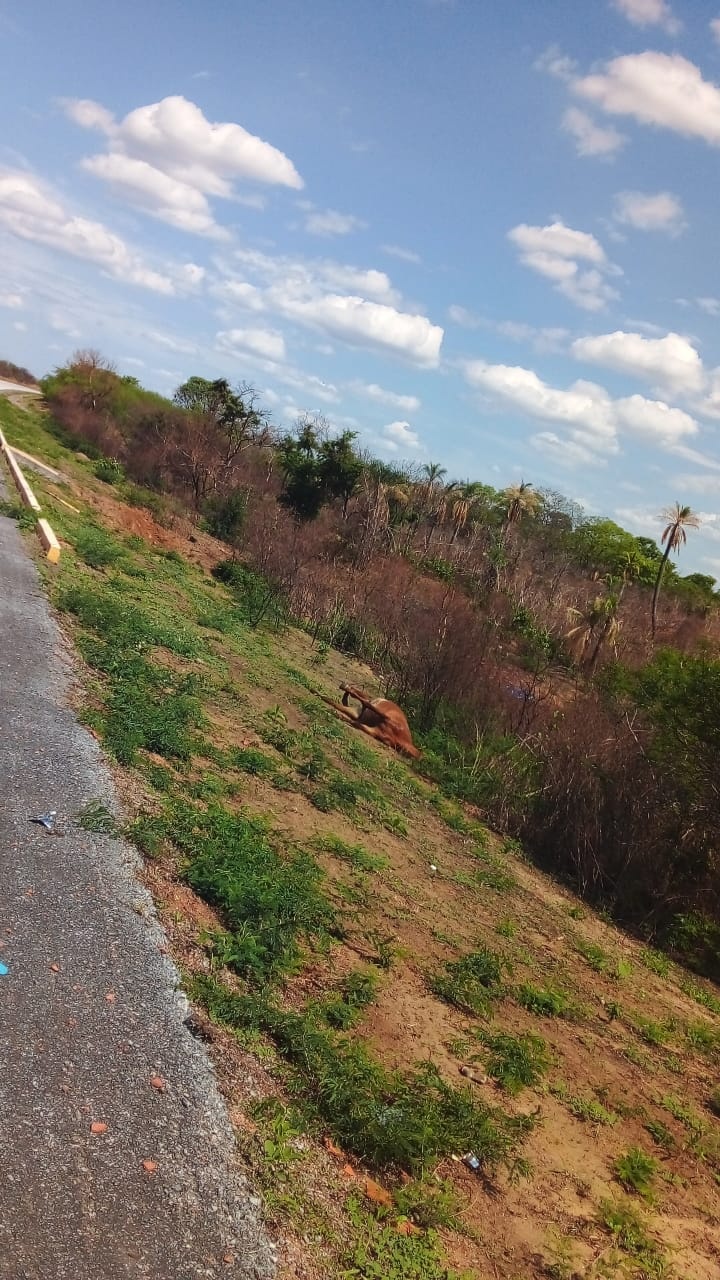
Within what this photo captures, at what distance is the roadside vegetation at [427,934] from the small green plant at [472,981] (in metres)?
0.03

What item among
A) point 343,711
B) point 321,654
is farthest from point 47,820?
point 321,654

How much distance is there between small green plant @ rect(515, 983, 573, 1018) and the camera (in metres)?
6.24

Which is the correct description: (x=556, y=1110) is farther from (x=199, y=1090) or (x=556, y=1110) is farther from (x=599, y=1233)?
(x=199, y=1090)

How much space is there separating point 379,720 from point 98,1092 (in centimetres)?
1154

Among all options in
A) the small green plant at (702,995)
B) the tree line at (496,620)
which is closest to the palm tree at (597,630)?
the tree line at (496,620)

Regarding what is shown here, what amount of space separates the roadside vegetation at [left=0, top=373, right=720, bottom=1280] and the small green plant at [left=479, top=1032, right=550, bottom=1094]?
0.02 m

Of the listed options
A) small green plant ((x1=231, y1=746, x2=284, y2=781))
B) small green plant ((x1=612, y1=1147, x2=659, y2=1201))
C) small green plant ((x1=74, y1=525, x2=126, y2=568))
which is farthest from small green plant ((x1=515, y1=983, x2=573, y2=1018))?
small green plant ((x1=74, y1=525, x2=126, y2=568))

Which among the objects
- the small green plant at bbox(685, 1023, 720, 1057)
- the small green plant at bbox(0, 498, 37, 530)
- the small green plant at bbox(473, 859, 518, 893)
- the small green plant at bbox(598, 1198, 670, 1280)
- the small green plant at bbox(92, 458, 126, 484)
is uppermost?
the small green plant at bbox(92, 458, 126, 484)

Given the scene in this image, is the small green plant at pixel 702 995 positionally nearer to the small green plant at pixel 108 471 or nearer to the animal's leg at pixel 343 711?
the animal's leg at pixel 343 711

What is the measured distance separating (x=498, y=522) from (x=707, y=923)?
1910 inches

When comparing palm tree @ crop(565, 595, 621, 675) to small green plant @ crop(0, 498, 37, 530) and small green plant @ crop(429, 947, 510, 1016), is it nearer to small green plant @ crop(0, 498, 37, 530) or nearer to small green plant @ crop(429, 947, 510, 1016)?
small green plant @ crop(0, 498, 37, 530)

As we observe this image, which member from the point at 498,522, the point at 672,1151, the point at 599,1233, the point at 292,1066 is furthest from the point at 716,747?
the point at 498,522

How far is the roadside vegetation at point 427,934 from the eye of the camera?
366 cm

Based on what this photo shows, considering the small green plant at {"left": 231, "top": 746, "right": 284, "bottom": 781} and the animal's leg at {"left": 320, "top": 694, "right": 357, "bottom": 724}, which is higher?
the small green plant at {"left": 231, "top": 746, "right": 284, "bottom": 781}
